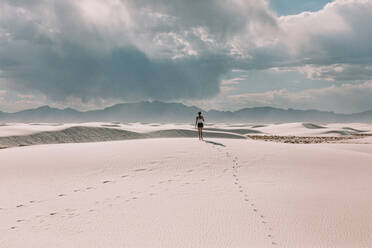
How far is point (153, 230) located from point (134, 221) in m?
0.64

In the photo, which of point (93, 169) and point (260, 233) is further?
point (93, 169)

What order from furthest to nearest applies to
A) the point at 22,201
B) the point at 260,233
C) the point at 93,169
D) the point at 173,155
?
the point at 173,155 < the point at 93,169 < the point at 22,201 < the point at 260,233

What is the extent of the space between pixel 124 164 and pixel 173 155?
7.17 feet

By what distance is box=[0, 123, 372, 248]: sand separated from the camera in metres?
5.42

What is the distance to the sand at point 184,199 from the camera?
5.42m

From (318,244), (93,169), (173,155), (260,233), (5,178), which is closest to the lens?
(318,244)

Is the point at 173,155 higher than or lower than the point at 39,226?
higher

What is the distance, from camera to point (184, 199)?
754 cm

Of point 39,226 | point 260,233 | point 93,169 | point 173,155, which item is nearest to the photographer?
point 260,233

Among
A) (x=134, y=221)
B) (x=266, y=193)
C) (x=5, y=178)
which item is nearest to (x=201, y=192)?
(x=266, y=193)

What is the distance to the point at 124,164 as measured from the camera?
11.5m

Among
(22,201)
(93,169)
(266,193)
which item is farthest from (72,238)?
(93,169)

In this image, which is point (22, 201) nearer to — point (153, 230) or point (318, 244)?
point (153, 230)

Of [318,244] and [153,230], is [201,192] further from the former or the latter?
[318,244]
